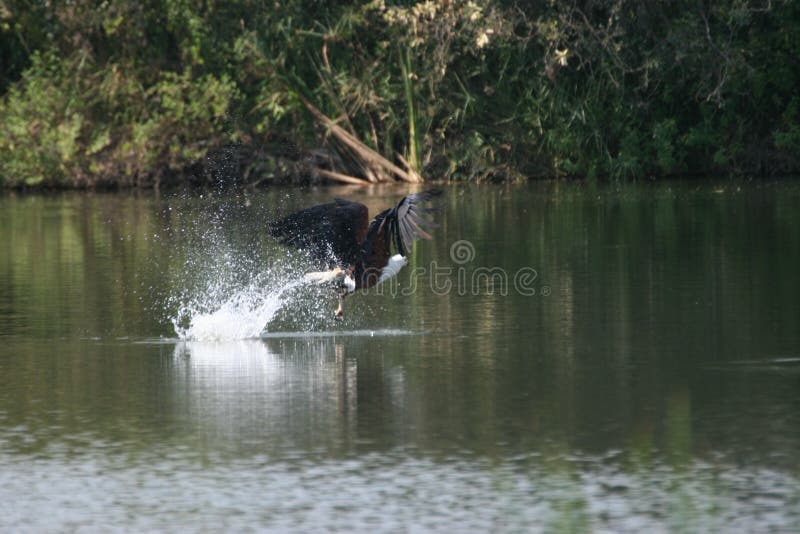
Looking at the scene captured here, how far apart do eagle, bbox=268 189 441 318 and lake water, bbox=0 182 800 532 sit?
1.48 feet

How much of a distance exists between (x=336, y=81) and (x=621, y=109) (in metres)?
6.09

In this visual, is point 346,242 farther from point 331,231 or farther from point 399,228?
point 399,228

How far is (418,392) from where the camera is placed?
9.82 m

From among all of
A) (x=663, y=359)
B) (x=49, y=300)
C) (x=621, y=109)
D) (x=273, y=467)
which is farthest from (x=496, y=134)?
(x=273, y=467)

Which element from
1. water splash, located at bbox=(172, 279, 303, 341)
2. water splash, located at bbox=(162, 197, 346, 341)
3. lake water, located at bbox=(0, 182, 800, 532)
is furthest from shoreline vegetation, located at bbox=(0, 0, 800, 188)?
water splash, located at bbox=(172, 279, 303, 341)

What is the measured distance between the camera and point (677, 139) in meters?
33.6

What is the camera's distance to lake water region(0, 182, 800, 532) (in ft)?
23.4

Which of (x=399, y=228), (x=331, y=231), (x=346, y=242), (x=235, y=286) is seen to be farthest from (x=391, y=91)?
(x=399, y=228)

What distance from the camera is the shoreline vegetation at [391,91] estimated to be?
31641 millimetres

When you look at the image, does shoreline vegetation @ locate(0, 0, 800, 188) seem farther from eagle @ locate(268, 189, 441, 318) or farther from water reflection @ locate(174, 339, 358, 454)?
water reflection @ locate(174, 339, 358, 454)

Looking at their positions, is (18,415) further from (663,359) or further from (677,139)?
(677,139)

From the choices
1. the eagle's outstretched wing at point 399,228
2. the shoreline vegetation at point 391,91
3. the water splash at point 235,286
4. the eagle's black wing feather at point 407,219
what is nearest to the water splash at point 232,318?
the water splash at point 235,286

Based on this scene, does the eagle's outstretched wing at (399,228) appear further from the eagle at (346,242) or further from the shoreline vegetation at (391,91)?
the shoreline vegetation at (391,91)

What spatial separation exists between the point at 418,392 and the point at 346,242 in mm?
3333
